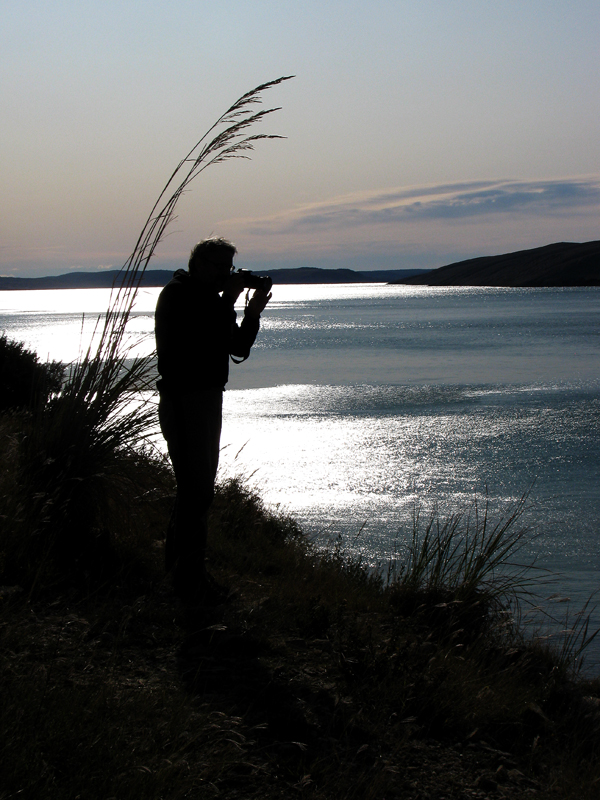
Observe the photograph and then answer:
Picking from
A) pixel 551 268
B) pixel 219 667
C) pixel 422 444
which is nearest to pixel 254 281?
pixel 219 667

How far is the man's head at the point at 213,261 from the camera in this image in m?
3.77

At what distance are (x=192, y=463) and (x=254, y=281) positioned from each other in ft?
3.27

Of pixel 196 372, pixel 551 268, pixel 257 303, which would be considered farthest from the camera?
pixel 551 268

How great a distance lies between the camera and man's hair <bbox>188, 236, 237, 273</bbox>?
3.77 meters

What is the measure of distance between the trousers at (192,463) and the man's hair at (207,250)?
0.65 meters

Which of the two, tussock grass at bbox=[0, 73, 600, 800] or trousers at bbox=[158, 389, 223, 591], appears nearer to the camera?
tussock grass at bbox=[0, 73, 600, 800]

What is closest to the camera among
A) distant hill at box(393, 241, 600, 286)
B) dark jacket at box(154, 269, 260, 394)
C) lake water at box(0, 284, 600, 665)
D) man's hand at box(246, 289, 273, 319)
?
dark jacket at box(154, 269, 260, 394)

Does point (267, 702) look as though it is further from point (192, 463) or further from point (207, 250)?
point (207, 250)

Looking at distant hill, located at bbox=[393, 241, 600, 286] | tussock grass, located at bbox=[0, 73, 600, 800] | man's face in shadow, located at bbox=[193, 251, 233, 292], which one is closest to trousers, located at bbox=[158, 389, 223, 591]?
tussock grass, located at bbox=[0, 73, 600, 800]

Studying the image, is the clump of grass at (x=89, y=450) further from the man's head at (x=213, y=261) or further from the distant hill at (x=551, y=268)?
the distant hill at (x=551, y=268)

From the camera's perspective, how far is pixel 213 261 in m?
3.77

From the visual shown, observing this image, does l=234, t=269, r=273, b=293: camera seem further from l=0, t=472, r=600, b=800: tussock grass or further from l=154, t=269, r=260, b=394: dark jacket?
l=0, t=472, r=600, b=800: tussock grass

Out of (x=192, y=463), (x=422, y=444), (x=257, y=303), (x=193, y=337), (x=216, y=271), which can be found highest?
(x=216, y=271)

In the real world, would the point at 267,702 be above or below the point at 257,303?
below
